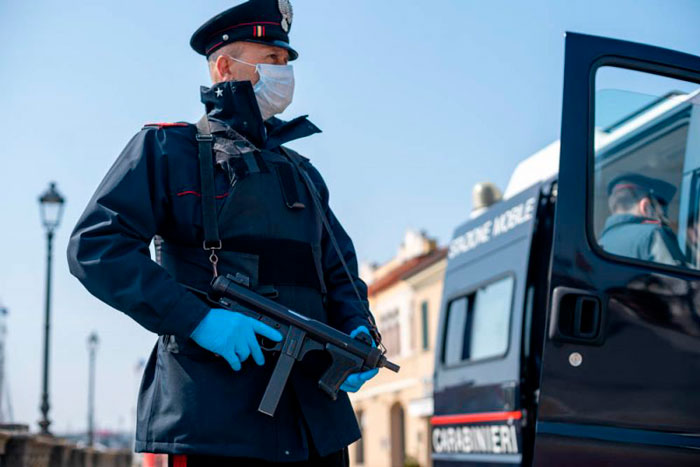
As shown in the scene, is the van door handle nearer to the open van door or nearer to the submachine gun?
the open van door

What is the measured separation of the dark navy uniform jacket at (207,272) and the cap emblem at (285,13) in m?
0.35

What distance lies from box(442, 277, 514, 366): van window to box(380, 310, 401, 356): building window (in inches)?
1175

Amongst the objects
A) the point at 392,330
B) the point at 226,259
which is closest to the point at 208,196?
the point at 226,259

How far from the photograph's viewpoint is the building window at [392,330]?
1517 inches

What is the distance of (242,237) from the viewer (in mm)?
3025

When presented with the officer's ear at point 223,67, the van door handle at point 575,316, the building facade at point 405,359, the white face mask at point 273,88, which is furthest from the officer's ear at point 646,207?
the building facade at point 405,359

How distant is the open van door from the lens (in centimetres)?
395

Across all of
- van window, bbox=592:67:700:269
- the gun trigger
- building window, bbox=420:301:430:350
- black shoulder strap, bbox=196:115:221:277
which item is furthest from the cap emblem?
building window, bbox=420:301:430:350

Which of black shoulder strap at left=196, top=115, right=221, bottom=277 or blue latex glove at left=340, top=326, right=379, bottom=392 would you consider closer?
black shoulder strap at left=196, top=115, right=221, bottom=277

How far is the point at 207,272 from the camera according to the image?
3.01 meters

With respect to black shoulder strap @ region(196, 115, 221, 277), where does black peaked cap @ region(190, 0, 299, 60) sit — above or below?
above

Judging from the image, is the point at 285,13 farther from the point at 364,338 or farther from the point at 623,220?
the point at 623,220

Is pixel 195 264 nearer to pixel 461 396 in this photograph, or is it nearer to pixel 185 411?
pixel 185 411

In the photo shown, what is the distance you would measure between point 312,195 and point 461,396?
4.45m
